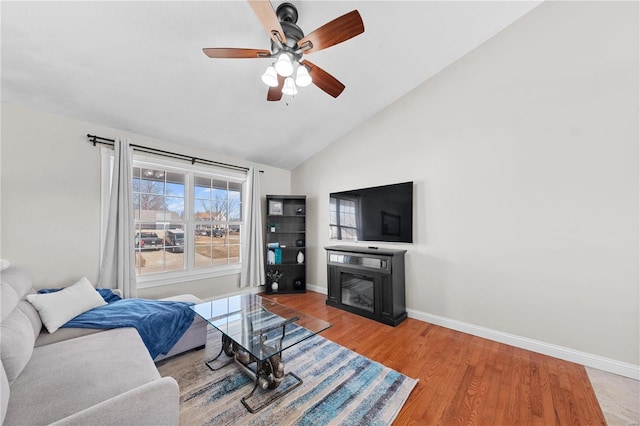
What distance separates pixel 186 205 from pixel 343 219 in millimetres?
2322

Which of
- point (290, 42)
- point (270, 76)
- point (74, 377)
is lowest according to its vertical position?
point (74, 377)

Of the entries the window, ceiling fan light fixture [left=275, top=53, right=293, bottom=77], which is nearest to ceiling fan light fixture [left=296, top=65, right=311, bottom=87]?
ceiling fan light fixture [left=275, top=53, right=293, bottom=77]

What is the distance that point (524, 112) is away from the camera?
237 centimetres

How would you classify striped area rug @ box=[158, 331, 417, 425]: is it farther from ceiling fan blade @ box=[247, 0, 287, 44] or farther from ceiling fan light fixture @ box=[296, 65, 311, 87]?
ceiling fan blade @ box=[247, 0, 287, 44]

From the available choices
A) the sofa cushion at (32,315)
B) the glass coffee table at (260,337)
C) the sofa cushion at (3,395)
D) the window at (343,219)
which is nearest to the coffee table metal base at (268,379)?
the glass coffee table at (260,337)

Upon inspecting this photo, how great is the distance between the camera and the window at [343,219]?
363 centimetres

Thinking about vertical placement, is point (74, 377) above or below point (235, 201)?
below

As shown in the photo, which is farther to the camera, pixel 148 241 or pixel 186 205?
pixel 186 205

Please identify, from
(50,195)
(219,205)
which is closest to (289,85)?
(219,205)

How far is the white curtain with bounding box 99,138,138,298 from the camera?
267cm

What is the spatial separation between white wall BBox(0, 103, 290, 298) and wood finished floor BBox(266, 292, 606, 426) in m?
2.87

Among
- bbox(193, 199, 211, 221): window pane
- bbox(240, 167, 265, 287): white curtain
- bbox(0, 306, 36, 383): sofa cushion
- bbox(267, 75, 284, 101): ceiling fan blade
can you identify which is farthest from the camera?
bbox(240, 167, 265, 287): white curtain

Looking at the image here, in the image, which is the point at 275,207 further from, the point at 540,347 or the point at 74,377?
the point at 540,347

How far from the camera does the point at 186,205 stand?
347cm
